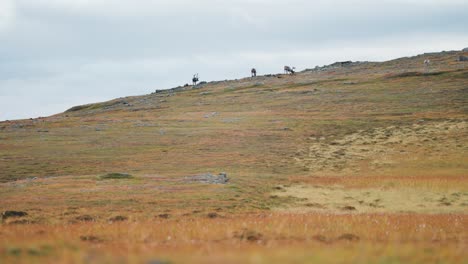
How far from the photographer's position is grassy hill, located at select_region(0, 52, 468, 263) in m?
13.3

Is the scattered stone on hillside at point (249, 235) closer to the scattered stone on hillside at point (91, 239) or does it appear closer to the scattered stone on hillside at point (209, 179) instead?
the scattered stone on hillside at point (91, 239)

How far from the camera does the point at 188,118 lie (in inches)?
4215

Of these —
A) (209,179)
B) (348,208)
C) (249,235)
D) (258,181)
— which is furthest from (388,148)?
(249,235)

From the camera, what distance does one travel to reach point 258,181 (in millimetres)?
46312

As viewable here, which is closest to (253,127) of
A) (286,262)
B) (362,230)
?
(362,230)

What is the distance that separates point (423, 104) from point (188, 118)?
4902 centimetres

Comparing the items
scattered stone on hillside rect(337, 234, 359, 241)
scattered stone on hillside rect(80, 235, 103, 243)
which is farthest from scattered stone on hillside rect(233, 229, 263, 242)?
scattered stone on hillside rect(80, 235, 103, 243)

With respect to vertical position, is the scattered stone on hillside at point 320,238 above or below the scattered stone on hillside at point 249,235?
below

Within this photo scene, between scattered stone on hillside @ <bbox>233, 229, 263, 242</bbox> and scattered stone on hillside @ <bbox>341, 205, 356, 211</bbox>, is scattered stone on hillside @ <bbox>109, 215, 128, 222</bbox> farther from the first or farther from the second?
scattered stone on hillside @ <bbox>341, 205, 356, 211</bbox>

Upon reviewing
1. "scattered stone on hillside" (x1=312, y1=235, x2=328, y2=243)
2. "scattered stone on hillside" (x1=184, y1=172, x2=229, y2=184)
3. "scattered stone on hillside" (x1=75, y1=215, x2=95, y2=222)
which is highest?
"scattered stone on hillside" (x1=312, y1=235, x2=328, y2=243)

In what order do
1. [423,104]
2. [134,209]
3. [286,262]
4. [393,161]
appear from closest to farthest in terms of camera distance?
[286,262] < [134,209] < [393,161] < [423,104]

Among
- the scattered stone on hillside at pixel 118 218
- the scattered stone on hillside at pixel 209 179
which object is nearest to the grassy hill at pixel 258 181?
the scattered stone on hillside at pixel 209 179

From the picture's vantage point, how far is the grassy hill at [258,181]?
13.3 m

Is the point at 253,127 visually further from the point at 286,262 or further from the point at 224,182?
the point at 286,262
